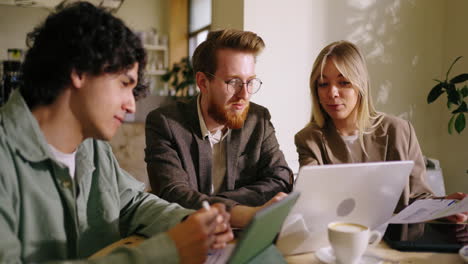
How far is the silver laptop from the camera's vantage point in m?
0.87

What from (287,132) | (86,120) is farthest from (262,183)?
(287,132)

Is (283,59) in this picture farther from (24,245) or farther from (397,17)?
(24,245)

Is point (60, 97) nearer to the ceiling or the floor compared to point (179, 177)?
nearer to the ceiling

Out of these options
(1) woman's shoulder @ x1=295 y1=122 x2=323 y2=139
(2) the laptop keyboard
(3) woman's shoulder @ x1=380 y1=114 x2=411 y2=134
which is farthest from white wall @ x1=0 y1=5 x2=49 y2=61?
(2) the laptop keyboard

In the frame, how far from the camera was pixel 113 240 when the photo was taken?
110 centimetres

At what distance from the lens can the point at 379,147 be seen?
1.79m

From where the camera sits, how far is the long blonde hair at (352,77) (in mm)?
1719

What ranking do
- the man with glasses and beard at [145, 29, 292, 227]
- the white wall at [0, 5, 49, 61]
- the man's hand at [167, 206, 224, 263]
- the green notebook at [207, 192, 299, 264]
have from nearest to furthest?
the green notebook at [207, 192, 299, 264], the man's hand at [167, 206, 224, 263], the man with glasses and beard at [145, 29, 292, 227], the white wall at [0, 5, 49, 61]

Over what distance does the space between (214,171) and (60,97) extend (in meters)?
0.89

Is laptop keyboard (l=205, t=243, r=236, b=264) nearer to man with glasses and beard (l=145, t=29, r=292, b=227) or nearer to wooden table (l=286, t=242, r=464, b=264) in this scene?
wooden table (l=286, t=242, r=464, b=264)

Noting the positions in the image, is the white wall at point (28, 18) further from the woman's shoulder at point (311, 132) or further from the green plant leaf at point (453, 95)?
the woman's shoulder at point (311, 132)

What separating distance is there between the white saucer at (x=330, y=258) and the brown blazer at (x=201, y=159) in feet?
1.73

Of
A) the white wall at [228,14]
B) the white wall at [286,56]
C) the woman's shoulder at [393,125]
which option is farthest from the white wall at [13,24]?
the woman's shoulder at [393,125]

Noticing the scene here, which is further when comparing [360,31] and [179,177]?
[360,31]
